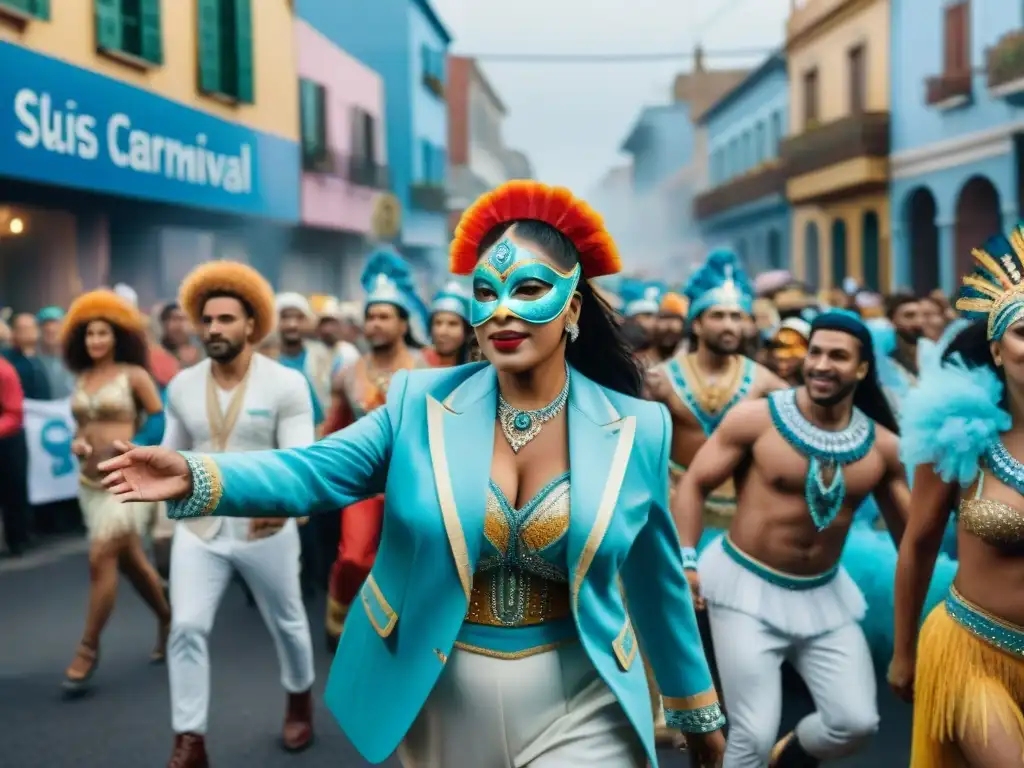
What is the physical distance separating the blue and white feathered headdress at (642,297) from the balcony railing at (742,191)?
80.4ft

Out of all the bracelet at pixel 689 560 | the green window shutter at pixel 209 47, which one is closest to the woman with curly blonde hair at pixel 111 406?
the bracelet at pixel 689 560

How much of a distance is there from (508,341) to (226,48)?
16.8 metres

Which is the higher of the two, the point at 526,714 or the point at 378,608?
the point at 378,608

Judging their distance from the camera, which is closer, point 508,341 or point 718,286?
point 508,341

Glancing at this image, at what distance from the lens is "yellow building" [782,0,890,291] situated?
2891 centimetres

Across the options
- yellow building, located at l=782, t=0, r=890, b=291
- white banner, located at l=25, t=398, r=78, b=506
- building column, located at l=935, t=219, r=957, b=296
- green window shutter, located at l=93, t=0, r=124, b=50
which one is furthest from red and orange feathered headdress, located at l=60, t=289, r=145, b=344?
yellow building, located at l=782, t=0, r=890, b=291

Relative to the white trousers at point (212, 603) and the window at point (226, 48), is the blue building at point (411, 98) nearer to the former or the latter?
the window at point (226, 48)

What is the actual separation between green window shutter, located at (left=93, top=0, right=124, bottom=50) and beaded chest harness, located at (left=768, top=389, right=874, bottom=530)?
38.3 feet

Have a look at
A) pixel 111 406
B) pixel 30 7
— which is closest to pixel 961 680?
pixel 111 406

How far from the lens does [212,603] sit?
5871 mm

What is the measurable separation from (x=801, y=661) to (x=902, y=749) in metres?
1.42

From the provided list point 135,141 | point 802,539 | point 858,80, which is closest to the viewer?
point 802,539

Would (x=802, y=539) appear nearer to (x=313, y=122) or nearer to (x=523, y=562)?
(x=523, y=562)

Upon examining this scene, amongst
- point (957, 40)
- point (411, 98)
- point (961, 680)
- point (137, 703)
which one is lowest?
point (137, 703)
